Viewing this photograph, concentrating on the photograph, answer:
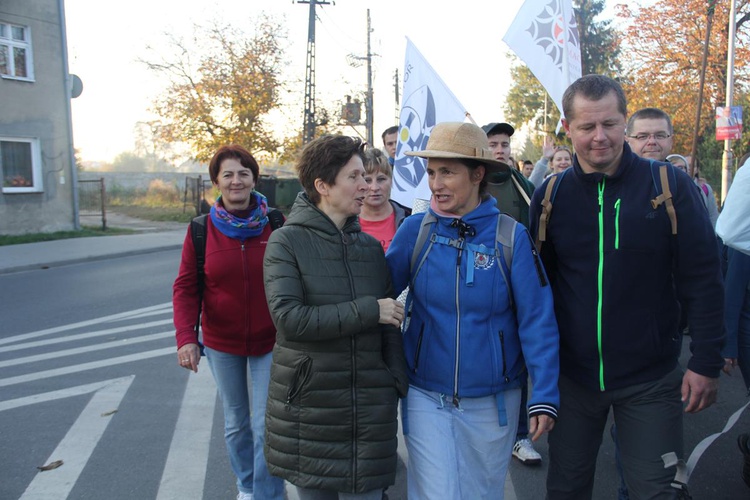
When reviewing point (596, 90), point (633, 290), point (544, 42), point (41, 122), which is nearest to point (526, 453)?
point (633, 290)

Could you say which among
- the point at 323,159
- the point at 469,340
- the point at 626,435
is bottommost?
the point at 626,435

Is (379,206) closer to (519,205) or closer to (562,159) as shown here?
(519,205)

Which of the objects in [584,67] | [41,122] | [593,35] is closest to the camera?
[41,122]

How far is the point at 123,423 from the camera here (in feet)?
15.6

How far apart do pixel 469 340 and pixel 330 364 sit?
20.9 inches

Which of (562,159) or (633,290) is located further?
(562,159)

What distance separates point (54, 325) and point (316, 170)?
6.81 m

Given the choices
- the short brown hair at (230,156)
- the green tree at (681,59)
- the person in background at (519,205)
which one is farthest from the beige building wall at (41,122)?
the green tree at (681,59)

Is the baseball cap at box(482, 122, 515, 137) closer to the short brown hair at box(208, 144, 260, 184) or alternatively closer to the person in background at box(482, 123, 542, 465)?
the person in background at box(482, 123, 542, 465)

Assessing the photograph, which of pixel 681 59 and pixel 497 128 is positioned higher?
pixel 681 59

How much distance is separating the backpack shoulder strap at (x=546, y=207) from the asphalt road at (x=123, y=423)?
1.72 m

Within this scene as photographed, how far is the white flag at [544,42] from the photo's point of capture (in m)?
5.42

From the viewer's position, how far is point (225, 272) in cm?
341

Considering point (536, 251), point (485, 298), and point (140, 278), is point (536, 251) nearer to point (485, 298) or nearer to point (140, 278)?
point (485, 298)
